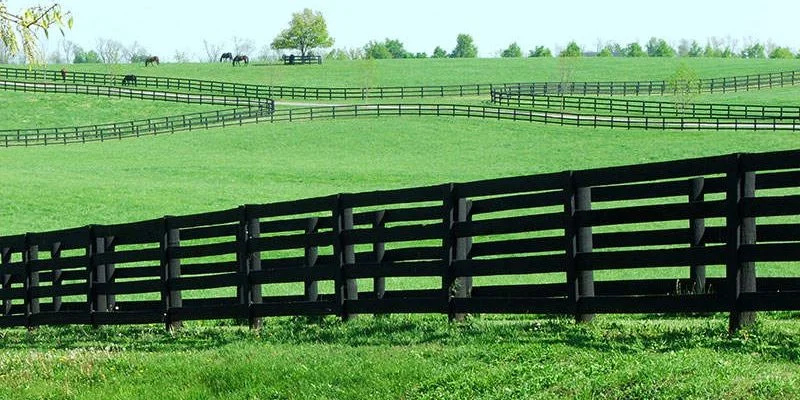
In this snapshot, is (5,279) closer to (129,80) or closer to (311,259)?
(311,259)

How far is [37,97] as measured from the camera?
9606 cm

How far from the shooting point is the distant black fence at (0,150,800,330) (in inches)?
384

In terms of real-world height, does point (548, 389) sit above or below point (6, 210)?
above

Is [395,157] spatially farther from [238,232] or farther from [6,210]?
[238,232]

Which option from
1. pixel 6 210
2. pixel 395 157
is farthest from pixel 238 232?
pixel 395 157

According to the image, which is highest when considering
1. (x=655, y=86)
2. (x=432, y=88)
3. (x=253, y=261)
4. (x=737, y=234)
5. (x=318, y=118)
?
(x=737, y=234)

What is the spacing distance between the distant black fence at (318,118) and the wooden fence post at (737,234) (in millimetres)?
59512

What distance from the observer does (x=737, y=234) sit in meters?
9.69

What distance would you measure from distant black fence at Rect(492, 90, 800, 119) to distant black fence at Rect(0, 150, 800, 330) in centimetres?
6146

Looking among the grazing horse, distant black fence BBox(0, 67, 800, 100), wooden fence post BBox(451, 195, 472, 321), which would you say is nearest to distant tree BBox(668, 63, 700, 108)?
distant black fence BBox(0, 67, 800, 100)

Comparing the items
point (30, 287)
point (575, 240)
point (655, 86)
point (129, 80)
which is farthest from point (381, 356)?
point (129, 80)

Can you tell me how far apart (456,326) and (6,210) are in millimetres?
35903

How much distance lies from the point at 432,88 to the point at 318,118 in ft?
88.8

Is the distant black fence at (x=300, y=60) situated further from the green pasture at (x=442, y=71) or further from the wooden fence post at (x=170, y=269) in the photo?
the wooden fence post at (x=170, y=269)
